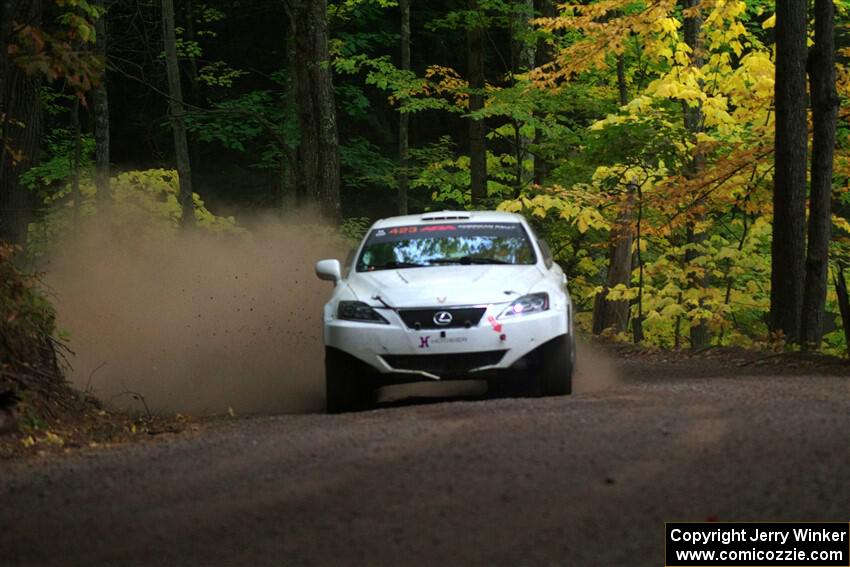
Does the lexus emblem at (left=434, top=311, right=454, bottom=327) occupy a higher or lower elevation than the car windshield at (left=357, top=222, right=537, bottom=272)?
lower

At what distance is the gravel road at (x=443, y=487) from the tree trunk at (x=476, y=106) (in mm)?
17287

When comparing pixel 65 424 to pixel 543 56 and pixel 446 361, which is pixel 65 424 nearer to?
pixel 446 361

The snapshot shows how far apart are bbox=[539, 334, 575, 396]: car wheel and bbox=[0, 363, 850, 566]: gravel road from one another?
130 cm

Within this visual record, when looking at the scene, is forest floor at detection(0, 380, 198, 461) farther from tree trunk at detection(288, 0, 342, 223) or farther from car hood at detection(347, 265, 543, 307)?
tree trunk at detection(288, 0, 342, 223)

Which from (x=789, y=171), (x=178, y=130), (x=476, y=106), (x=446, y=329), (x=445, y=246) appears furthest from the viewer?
(x=178, y=130)

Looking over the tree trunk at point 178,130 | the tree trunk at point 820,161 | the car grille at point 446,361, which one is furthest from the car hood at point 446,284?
the tree trunk at point 178,130

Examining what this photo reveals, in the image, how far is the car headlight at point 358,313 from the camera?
1180 cm

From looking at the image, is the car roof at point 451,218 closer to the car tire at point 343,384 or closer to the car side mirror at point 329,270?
the car side mirror at point 329,270

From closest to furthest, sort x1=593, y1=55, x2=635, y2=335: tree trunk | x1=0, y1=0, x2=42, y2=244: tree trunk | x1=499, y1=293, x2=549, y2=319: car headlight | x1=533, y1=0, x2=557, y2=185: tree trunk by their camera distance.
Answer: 1. x1=499, y1=293, x2=549, y2=319: car headlight
2. x1=0, y1=0, x2=42, y2=244: tree trunk
3. x1=593, y1=55, x2=635, y2=335: tree trunk
4. x1=533, y1=0, x2=557, y2=185: tree trunk

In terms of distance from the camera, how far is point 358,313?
39.1 ft

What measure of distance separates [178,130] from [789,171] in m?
17.6

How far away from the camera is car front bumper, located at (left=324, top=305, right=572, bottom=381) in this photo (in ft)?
38.2
